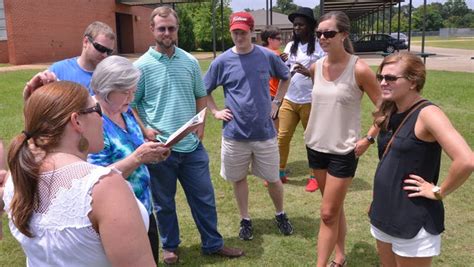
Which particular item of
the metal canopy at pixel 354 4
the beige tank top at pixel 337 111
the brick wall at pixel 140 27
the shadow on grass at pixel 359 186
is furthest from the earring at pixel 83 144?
the brick wall at pixel 140 27

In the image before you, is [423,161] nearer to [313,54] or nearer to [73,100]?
[73,100]

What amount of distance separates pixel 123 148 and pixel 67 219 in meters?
1.11

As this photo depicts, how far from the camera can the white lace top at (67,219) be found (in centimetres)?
134

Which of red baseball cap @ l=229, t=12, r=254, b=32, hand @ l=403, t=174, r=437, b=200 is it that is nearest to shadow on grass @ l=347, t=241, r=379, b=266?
hand @ l=403, t=174, r=437, b=200

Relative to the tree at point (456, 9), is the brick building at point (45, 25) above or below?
below

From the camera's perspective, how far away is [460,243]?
13.4 ft

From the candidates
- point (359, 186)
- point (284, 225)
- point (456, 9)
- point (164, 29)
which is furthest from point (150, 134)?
point (456, 9)

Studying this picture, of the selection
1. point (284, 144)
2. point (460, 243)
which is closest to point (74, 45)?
point (284, 144)

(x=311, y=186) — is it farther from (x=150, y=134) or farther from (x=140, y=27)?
(x=140, y=27)

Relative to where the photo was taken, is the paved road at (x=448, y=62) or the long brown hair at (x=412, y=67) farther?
the paved road at (x=448, y=62)

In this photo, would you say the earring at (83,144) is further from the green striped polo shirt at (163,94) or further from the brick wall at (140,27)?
the brick wall at (140,27)

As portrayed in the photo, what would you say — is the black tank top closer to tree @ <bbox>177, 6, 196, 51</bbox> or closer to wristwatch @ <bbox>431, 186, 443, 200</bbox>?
wristwatch @ <bbox>431, 186, 443, 200</bbox>

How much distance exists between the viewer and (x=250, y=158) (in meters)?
4.15

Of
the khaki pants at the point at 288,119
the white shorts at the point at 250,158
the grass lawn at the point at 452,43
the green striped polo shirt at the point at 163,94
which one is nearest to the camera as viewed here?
the green striped polo shirt at the point at 163,94
